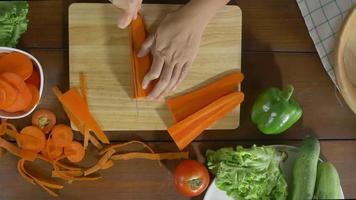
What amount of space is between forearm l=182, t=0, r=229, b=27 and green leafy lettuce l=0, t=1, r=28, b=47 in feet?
1.12

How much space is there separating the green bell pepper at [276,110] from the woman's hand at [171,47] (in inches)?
7.7

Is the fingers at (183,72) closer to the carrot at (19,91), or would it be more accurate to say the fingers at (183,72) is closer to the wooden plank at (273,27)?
the wooden plank at (273,27)

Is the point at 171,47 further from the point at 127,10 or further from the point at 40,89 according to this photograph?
the point at 40,89

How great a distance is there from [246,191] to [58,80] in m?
0.49

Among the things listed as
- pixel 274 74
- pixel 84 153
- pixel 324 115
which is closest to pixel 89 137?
pixel 84 153

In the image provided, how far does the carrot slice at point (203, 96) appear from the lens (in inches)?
42.7

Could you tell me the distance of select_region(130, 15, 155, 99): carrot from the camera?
105cm

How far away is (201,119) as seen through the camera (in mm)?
1083

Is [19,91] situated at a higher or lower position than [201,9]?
lower

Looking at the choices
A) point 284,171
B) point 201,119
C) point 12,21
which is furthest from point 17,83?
point 284,171

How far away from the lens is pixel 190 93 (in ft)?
3.59

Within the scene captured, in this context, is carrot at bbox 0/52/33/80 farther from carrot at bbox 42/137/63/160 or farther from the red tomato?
the red tomato

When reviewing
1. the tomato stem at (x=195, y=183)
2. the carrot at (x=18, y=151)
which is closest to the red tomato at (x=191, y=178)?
the tomato stem at (x=195, y=183)

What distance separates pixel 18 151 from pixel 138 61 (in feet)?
1.07
